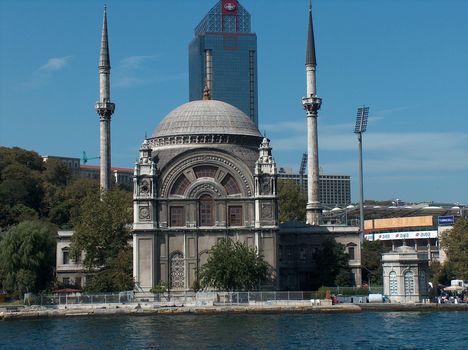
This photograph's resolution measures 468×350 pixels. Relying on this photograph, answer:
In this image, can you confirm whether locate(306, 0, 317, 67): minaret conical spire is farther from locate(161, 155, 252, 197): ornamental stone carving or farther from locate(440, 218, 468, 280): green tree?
locate(440, 218, 468, 280): green tree

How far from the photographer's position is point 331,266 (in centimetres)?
7650

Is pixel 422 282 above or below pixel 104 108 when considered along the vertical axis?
below

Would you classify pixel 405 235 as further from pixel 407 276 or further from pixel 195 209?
pixel 407 276

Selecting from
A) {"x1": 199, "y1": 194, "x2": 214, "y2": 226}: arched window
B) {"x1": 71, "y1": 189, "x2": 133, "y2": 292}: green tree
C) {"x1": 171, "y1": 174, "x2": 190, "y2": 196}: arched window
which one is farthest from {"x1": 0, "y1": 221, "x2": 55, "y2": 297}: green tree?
{"x1": 199, "y1": 194, "x2": 214, "y2": 226}: arched window

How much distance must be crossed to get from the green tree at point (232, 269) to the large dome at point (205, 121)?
34.8ft

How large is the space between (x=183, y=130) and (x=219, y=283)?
46.0 feet

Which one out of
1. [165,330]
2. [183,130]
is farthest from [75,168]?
[165,330]

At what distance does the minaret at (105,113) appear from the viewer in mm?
84000

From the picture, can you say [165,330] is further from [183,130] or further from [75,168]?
[75,168]

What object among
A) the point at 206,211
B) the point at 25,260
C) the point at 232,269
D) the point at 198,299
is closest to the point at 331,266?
the point at 206,211

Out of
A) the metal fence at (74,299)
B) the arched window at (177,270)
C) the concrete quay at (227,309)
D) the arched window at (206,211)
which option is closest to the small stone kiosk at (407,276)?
the concrete quay at (227,309)

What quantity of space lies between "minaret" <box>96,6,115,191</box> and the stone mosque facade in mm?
10784

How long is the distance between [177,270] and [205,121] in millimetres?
11986

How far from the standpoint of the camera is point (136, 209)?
72.4 m
